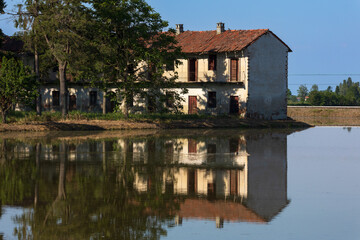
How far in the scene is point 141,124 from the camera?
40312 millimetres

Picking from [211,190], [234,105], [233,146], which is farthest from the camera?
[234,105]

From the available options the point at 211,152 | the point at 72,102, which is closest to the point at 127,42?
the point at 72,102

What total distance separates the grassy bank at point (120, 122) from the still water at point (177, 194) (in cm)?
1374

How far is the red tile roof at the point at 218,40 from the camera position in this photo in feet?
165

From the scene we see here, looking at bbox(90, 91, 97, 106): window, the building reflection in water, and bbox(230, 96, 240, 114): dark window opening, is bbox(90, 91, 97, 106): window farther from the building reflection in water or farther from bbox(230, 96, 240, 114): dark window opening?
the building reflection in water

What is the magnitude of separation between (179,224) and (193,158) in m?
10.4

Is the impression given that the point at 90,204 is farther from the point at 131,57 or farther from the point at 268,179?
the point at 131,57

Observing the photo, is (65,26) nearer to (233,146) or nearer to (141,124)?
(141,124)

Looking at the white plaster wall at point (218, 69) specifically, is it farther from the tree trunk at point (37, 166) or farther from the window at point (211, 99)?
the tree trunk at point (37, 166)

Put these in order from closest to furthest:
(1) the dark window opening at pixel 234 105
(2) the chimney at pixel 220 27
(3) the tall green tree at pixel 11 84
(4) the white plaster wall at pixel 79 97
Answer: (3) the tall green tree at pixel 11 84 < (1) the dark window opening at pixel 234 105 < (2) the chimney at pixel 220 27 < (4) the white plaster wall at pixel 79 97

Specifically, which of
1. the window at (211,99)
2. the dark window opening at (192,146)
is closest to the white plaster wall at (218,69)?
the window at (211,99)

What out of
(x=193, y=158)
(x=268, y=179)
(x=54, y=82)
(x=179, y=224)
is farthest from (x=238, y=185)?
(x=54, y=82)

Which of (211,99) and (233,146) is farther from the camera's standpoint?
(211,99)

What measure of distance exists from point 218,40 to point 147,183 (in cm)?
4000
